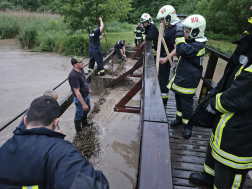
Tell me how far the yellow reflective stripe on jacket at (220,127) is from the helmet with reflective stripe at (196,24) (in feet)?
4.03

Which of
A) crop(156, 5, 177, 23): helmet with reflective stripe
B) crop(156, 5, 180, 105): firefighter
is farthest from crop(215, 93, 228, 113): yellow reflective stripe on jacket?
crop(156, 5, 177, 23): helmet with reflective stripe

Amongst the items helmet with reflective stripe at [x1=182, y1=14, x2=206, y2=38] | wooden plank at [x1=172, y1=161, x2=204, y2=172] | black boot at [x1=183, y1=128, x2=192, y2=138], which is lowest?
wooden plank at [x1=172, y1=161, x2=204, y2=172]

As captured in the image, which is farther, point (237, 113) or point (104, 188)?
point (237, 113)

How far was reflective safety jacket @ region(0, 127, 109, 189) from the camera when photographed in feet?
3.53

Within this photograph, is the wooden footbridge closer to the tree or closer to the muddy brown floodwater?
the muddy brown floodwater

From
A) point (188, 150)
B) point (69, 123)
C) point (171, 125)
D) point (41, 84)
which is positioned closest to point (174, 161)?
point (188, 150)

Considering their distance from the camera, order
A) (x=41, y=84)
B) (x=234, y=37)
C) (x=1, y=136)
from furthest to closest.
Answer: (x=234, y=37) → (x=41, y=84) → (x=1, y=136)

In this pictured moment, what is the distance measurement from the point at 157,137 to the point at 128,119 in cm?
410

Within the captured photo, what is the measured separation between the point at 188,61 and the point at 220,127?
1244 mm

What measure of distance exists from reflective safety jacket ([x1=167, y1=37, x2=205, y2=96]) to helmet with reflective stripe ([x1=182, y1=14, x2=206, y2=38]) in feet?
0.37

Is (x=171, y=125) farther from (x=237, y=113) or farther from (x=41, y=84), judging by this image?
(x=41, y=84)

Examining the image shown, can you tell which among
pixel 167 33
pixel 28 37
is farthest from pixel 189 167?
pixel 28 37

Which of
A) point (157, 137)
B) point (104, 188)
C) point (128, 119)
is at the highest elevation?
point (157, 137)

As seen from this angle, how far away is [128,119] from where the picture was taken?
508 cm
